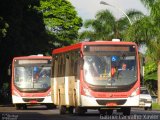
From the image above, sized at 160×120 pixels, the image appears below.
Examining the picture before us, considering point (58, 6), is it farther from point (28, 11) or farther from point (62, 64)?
point (62, 64)

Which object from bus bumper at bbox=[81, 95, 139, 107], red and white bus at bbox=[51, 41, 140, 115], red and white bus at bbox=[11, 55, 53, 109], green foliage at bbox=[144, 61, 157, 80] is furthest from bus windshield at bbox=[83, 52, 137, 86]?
green foliage at bbox=[144, 61, 157, 80]

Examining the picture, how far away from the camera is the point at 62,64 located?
3206 cm

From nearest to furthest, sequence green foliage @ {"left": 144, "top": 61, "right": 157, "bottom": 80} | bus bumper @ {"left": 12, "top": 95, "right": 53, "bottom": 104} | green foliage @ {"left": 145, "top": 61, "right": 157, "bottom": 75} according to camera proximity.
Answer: bus bumper @ {"left": 12, "top": 95, "right": 53, "bottom": 104}, green foliage @ {"left": 144, "top": 61, "right": 157, "bottom": 80}, green foliage @ {"left": 145, "top": 61, "right": 157, "bottom": 75}

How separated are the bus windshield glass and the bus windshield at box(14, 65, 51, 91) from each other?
42.1 feet

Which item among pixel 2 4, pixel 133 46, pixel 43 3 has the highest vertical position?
pixel 43 3

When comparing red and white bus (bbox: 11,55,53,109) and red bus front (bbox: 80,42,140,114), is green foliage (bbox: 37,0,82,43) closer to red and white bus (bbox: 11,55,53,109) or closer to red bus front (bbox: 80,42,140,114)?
red and white bus (bbox: 11,55,53,109)

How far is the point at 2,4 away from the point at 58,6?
50372 millimetres

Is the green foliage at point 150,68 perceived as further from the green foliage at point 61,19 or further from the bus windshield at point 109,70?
the bus windshield at point 109,70

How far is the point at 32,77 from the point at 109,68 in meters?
13.9

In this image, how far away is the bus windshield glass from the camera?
28.3 m

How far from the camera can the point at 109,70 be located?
1113 inches

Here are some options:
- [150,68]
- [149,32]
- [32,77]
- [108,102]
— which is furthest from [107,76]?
[150,68]

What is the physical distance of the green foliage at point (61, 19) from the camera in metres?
95.3

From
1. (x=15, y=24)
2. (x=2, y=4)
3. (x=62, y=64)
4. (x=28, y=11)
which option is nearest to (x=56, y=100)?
(x=62, y=64)
